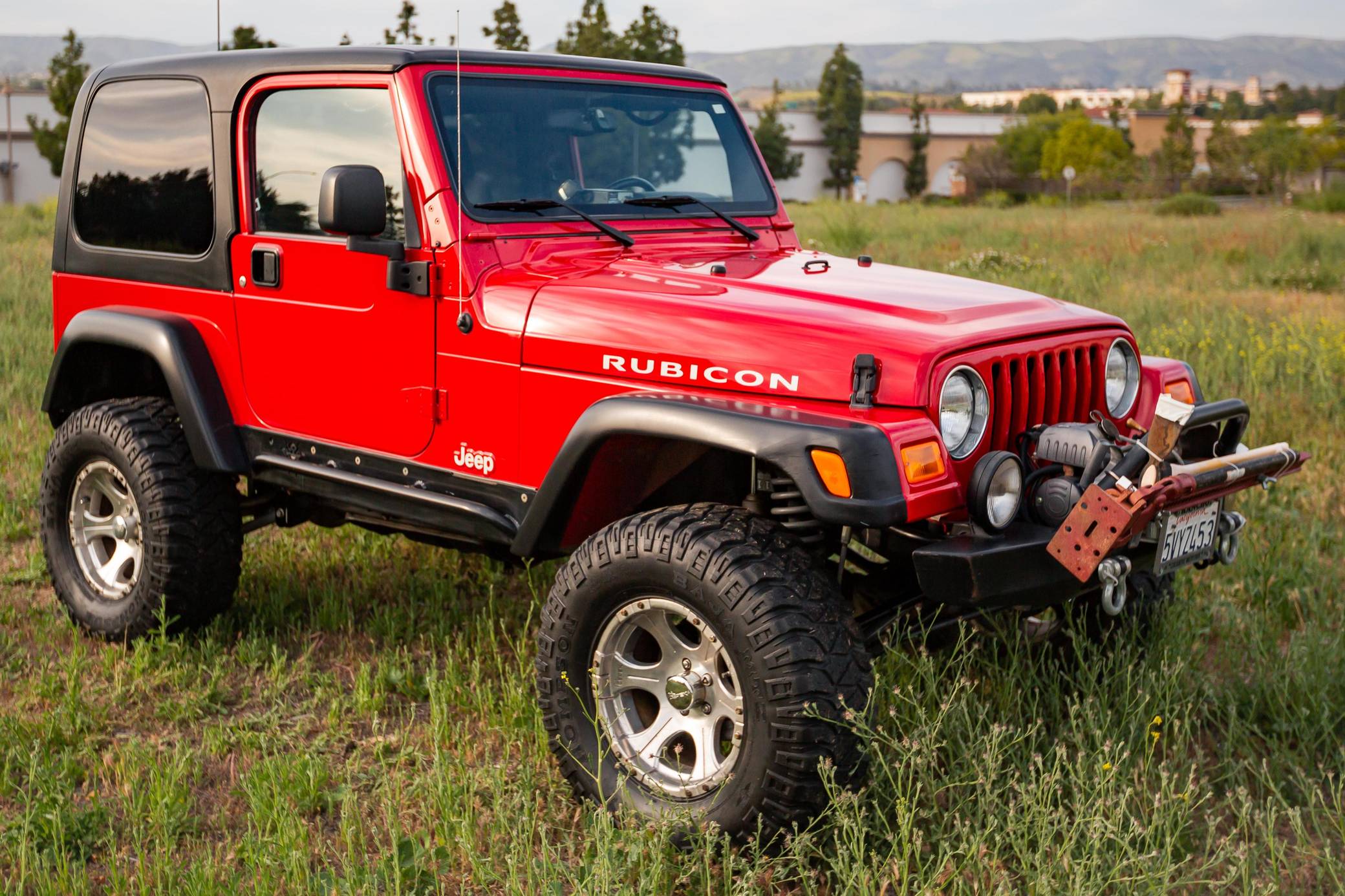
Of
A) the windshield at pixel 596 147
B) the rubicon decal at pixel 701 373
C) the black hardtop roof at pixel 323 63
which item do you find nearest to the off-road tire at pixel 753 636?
the rubicon decal at pixel 701 373

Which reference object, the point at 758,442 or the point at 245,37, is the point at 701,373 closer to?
the point at 758,442

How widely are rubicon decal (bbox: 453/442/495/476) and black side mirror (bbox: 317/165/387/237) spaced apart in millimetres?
666

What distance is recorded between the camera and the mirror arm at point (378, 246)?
145 inches

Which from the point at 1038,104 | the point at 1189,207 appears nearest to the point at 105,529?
the point at 1189,207

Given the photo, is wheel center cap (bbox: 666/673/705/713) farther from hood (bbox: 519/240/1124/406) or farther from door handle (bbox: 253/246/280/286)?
door handle (bbox: 253/246/280/286)

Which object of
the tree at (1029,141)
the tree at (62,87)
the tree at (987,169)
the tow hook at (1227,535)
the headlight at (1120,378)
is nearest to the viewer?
the tow hook at (1227,535)

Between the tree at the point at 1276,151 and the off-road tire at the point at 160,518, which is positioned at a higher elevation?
the tree at the point at 1276,151

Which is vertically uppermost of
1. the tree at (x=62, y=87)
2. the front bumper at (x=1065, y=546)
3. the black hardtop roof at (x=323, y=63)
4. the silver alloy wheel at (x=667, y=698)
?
the tree at (x=62, y=87)

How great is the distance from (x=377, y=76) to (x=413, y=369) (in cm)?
90

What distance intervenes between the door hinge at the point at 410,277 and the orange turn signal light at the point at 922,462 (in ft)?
4.99

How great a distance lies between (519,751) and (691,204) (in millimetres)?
1874

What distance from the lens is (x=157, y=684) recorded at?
421cm

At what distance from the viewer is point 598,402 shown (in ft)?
10.4

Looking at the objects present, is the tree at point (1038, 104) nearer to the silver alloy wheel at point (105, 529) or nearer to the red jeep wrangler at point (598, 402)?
the red jeep wrangler at point (598, 402)
